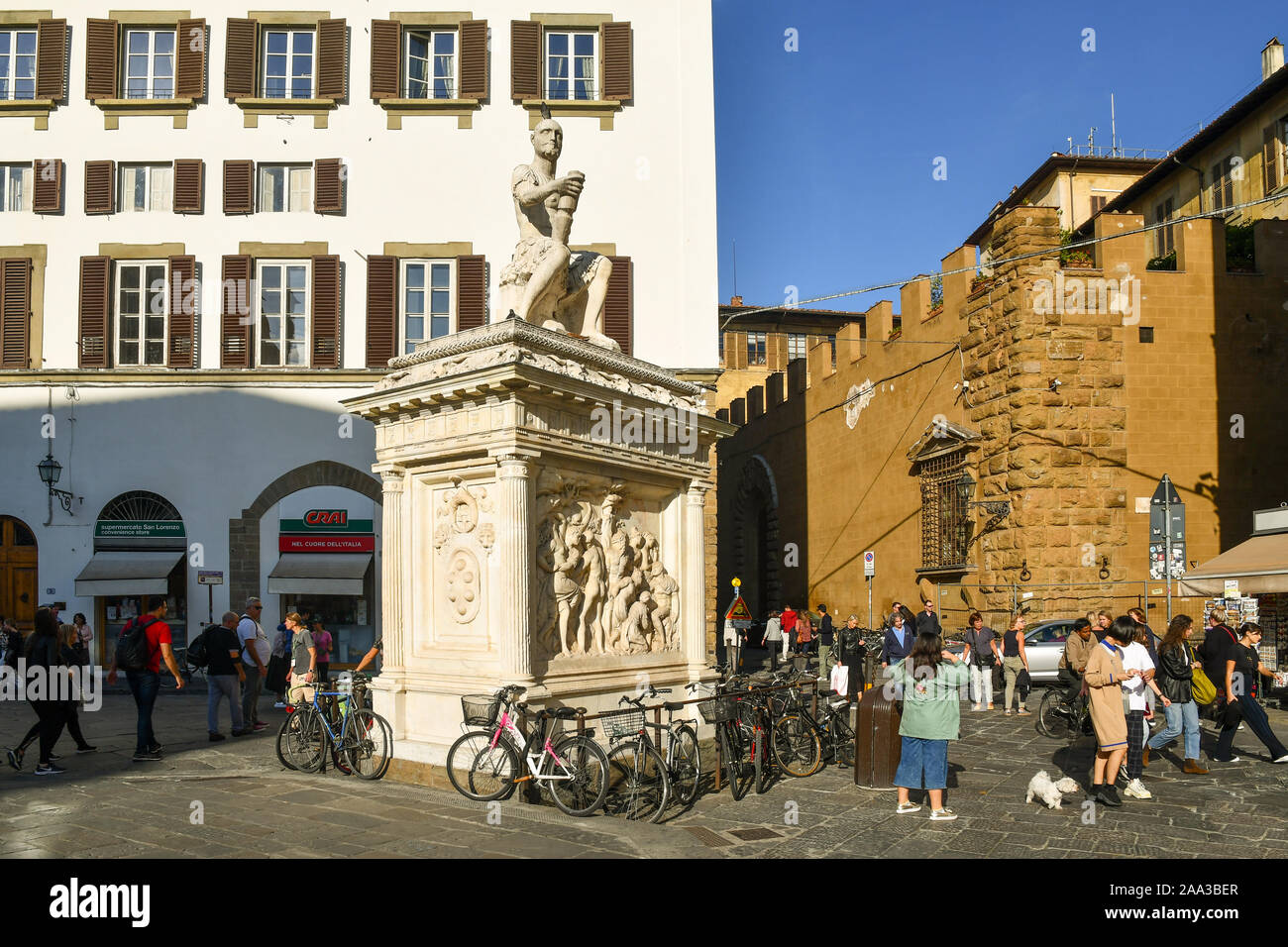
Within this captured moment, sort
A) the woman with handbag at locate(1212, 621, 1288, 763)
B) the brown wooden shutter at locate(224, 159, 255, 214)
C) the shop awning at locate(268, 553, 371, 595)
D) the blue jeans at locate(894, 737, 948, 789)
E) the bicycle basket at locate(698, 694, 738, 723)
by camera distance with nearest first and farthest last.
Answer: the blue jeans at locate(894, 737, 948, 789) → the bicycle basket at locate(698, 694, 738, 723) → the woman with handbag at locate(1212, 621, 1288, 763) → the shop awning at locate(268, 553, 371, 595) → the brown wooden shutter at locate(224, 159, 255, 214)

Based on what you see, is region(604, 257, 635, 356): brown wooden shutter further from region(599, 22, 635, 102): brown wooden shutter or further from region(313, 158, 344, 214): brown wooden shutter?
region(313, 158, 344, 214): brown wooden shutter

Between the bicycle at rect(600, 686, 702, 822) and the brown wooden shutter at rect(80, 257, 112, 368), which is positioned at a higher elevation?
the brown wooden shutter at rect(80, 257, 112, 368)

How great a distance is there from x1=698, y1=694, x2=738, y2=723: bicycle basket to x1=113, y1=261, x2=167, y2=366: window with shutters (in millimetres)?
17621

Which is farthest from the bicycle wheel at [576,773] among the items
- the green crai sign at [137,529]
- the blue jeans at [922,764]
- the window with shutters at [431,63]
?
the window with shutters at [431,63]

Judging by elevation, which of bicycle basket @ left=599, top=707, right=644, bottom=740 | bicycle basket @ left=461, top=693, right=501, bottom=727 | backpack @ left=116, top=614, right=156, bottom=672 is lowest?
bicycle basket @ left=599, top=707, right=644, bottom=740

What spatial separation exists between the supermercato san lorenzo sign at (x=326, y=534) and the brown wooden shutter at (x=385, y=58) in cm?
925

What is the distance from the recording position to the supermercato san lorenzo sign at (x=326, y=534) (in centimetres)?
2334

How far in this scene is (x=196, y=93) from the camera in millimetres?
23969

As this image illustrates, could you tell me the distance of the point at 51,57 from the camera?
24047 mm

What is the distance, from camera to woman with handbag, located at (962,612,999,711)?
1794 centimetres

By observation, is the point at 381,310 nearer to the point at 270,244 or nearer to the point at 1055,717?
the point at 270,244

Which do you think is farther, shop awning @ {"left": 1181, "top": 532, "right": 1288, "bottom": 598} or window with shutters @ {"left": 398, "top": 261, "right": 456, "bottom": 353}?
window with shutters @ {"left": 398, "top": 261, "right": 456, "bottom": 353}

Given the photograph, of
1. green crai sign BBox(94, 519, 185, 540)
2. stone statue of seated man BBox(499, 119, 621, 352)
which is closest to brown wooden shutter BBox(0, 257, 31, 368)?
green crai sign BBox(94, 519, 185, 540)

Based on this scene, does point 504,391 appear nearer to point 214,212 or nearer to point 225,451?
point 225,451
